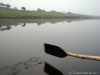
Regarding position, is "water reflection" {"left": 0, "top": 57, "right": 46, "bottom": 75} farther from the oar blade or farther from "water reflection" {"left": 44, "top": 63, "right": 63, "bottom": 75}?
the oar blade

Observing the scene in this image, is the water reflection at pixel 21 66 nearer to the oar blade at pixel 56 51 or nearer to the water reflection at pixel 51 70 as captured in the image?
the water reflection at pixel 51 70

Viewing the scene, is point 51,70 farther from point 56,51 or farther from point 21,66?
point 21,66

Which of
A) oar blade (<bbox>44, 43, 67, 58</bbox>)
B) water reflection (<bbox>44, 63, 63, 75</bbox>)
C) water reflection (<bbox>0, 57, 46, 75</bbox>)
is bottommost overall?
water reflection (<bbox>44, 63, 63, 75</bbox>)

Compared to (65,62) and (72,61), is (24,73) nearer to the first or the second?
(65,62)

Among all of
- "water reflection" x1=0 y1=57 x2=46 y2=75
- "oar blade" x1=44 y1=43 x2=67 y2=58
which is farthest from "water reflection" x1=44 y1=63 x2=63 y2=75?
"oar blade" x1=44 y1=43 x2=67 y2=58

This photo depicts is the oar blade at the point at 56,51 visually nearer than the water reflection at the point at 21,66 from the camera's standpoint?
No

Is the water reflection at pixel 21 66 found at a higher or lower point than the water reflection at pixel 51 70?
higher

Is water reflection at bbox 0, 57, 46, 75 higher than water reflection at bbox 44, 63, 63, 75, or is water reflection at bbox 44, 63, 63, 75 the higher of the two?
water reflection at bbox 0, 57, 46, 75

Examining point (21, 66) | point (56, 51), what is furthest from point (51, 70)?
point (21, 66)

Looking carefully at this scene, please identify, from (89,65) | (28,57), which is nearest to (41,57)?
(28,57)

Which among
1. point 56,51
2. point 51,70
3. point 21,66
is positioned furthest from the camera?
point 56,51

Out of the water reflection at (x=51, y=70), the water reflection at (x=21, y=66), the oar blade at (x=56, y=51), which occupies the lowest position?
the water reflection at (x=51, y=70)

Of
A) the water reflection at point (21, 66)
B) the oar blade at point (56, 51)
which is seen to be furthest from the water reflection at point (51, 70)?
the oar blade at point (56, 51)

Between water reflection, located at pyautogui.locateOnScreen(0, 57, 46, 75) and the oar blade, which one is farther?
the oar blade
